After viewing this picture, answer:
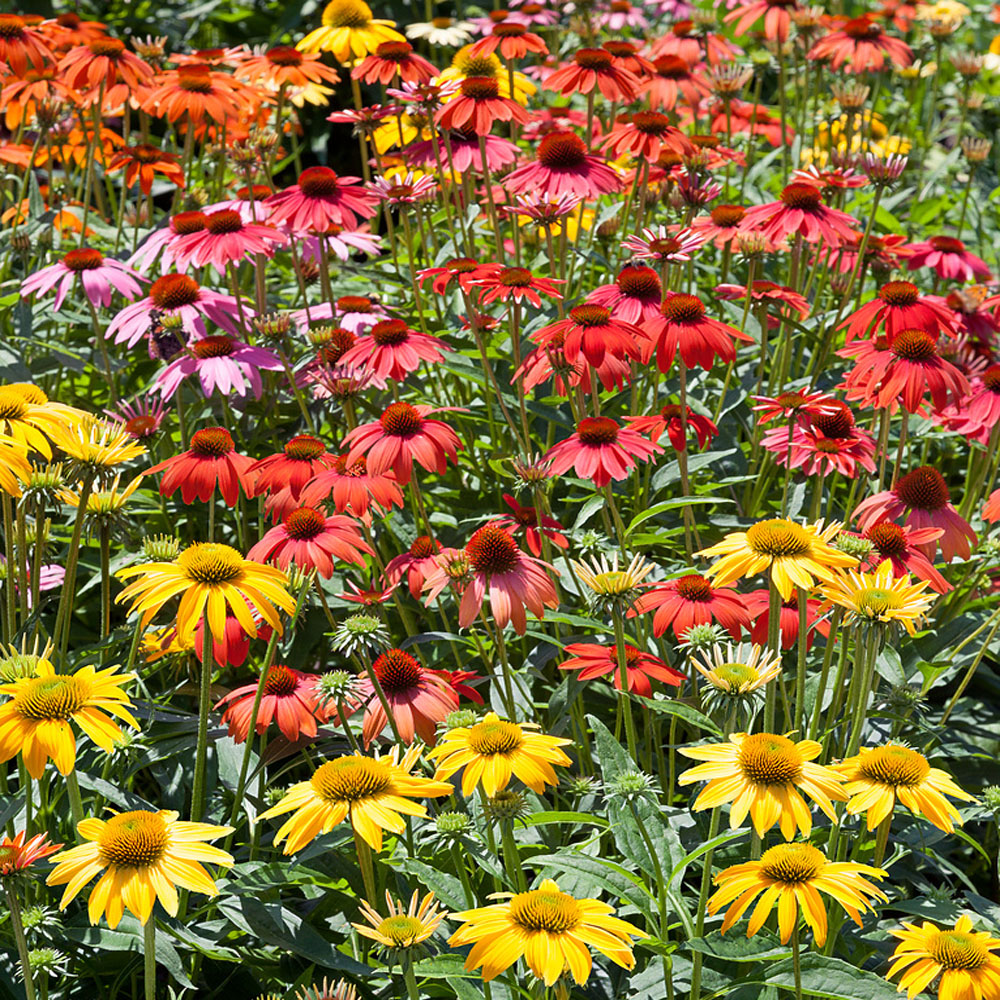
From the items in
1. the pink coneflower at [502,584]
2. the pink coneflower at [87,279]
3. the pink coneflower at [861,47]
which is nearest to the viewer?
the pink coneflower at [502,584]

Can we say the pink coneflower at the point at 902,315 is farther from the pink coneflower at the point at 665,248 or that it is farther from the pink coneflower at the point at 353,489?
the pink coneflower at the point at 353,489

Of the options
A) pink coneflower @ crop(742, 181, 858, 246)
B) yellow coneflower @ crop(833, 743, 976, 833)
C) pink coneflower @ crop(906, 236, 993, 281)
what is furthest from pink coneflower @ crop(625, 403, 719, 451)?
pink coneflower @ crop(906, 236, 993, 281)

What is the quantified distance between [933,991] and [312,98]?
293 cm

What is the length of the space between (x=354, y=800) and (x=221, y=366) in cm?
132

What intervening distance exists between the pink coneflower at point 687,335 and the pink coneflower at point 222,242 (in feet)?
3.14

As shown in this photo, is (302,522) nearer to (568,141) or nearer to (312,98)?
(568,141)

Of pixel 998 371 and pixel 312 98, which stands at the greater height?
pixel 312 98

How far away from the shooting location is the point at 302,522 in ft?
6.79

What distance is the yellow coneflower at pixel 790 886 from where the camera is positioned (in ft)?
4.36

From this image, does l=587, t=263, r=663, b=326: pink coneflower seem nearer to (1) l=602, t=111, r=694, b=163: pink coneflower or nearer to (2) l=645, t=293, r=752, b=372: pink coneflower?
(2) l=645, t=293, r=752, b=372: pink coneflower

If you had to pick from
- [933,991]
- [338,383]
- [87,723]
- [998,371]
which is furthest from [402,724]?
[998,371]

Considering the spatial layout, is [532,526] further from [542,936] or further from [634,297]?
[542,936]

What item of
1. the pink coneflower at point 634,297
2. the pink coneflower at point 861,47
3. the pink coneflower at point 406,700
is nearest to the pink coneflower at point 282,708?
the pink coneflower at point 406,700

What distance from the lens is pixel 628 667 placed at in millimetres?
2020
